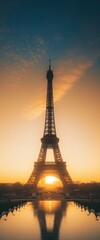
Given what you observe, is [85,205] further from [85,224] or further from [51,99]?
[51,99]

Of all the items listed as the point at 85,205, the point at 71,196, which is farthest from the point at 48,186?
the point at 85,205

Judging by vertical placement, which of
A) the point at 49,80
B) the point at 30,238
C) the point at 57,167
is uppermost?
the point at 49,80

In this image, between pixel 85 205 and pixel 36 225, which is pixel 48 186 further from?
pixel 36 225

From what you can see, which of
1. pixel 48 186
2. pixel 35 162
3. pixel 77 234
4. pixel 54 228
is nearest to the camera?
pixel 77 234

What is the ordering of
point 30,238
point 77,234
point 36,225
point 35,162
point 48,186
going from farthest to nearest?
1. point 48,186
2. point 35,162
3. point 36,225
4. point 77,234
5. point 30,238

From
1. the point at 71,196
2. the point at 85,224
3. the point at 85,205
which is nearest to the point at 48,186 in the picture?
the point at 71,196

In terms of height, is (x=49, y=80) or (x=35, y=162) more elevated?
(x=49, y=80)

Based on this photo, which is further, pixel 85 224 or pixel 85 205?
pixel 85 205
